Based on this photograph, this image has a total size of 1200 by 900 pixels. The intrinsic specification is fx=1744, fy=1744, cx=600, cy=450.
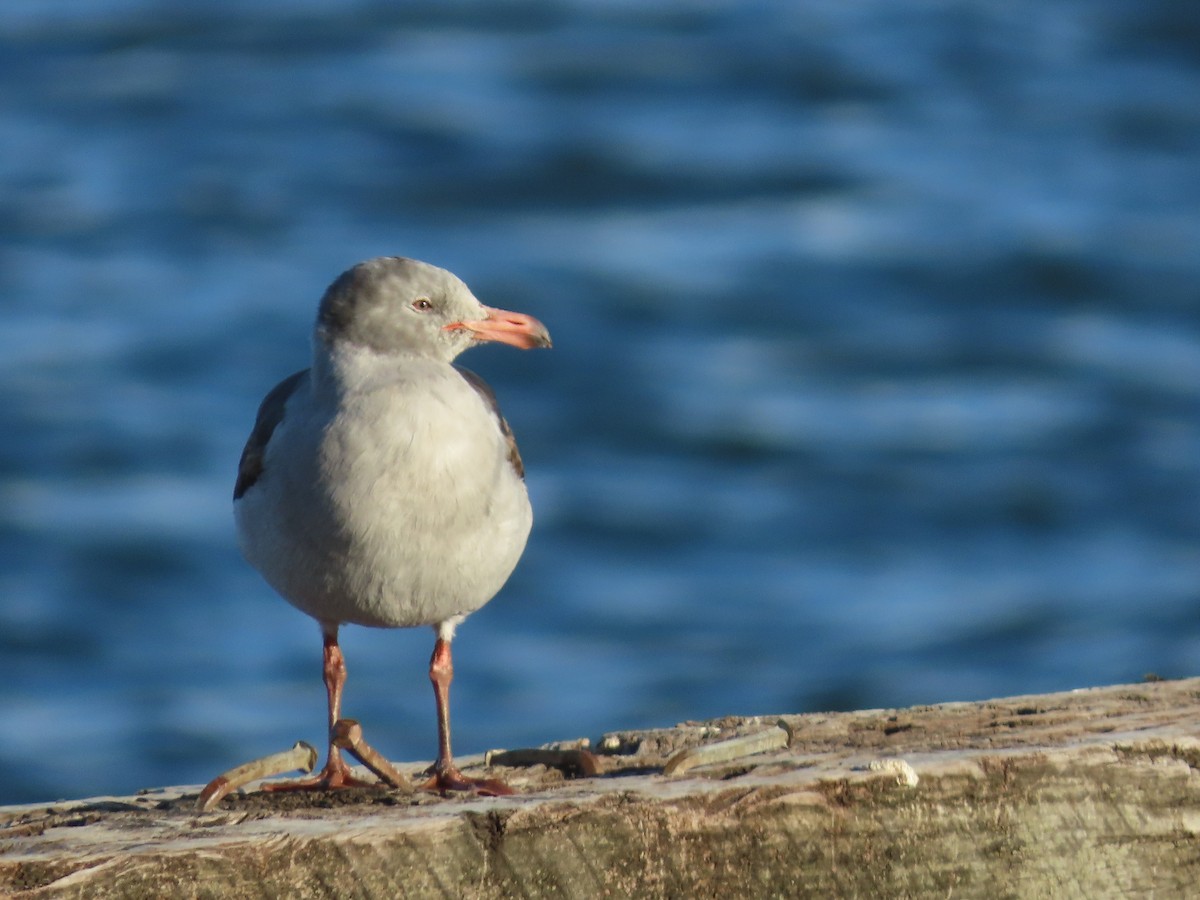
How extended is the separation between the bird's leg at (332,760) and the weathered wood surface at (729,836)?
64 cm

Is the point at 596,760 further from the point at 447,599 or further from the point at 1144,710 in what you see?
the point at 1144,710

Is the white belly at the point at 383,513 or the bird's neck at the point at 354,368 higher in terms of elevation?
the bird's neck at the point at 354,368

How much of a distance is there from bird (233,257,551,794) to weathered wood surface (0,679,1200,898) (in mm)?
1121

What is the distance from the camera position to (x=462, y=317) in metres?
6.22

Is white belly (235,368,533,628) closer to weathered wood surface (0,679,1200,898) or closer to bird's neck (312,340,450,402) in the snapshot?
bird's neck (312,340,450,402)

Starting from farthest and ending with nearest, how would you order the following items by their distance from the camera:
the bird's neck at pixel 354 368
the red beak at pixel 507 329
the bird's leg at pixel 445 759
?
1. the red beak at pixel 507 329
2. the bird's neck at pixel 354 368
3. the bird's leg at pixel 445 759

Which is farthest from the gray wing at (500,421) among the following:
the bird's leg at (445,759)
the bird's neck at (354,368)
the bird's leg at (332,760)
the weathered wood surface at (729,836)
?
the weathered wood surface at (729,836)

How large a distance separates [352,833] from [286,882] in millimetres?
176

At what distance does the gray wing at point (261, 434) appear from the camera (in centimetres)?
610

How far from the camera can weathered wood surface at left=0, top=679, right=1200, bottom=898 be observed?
146 inches

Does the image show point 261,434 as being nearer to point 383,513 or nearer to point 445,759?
point 383,513

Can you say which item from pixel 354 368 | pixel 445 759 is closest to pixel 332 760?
pixel 445 759


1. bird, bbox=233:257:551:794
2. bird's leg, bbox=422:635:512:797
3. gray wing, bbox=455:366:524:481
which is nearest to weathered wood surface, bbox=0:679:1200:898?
bird's leg, bbox=422:635:512:797

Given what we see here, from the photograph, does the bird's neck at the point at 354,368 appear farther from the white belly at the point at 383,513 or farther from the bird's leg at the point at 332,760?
the bird's leg at the point at 332,760
